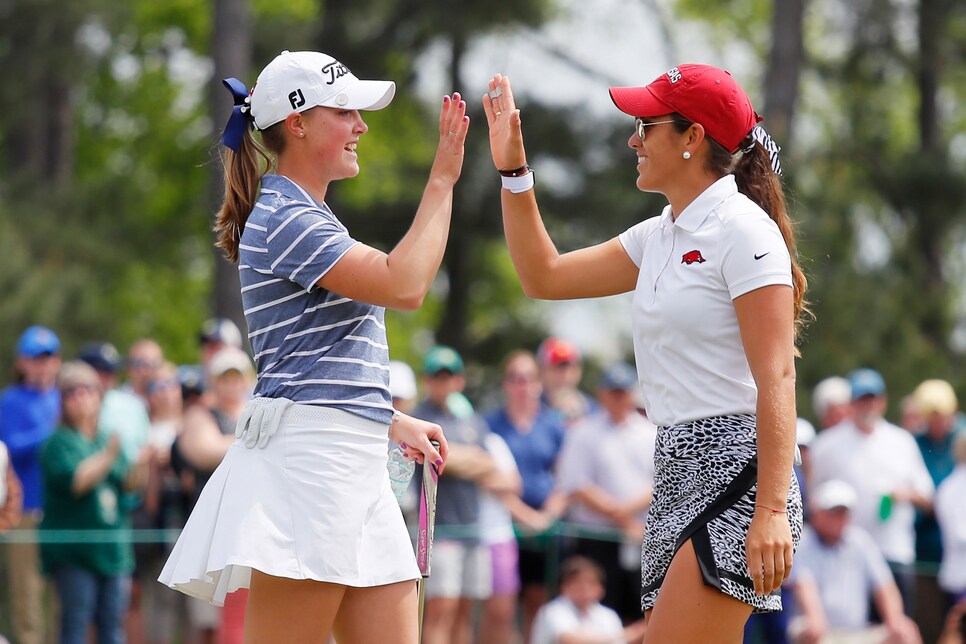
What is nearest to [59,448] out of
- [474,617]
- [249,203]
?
[474,617]

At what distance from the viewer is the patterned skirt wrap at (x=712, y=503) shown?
355cm

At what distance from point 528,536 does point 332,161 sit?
5.51 meters

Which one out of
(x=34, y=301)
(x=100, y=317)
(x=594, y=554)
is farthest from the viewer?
(x=100, y=317)

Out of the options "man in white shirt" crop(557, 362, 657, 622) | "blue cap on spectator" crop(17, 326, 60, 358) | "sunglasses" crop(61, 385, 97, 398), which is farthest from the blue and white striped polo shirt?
"blue cap on spectator" crop(17, 326, 60, 358)

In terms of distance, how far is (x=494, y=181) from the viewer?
1773 cm

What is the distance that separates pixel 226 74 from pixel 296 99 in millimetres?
10938

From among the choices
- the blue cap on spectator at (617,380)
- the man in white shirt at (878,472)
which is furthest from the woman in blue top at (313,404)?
the man in white shirt at (878,472)

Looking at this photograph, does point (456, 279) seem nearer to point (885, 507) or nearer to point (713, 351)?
point (885, 507)

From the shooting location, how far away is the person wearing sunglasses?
11.5 ft

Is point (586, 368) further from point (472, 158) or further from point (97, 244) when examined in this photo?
point (97, 244)

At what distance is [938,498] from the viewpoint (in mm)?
9383

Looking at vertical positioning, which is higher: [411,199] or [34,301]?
[411,199]

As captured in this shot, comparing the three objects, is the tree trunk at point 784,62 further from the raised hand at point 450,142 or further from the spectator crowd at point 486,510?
the raised hand at point 450,142

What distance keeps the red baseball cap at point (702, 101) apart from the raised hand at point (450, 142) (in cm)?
46
